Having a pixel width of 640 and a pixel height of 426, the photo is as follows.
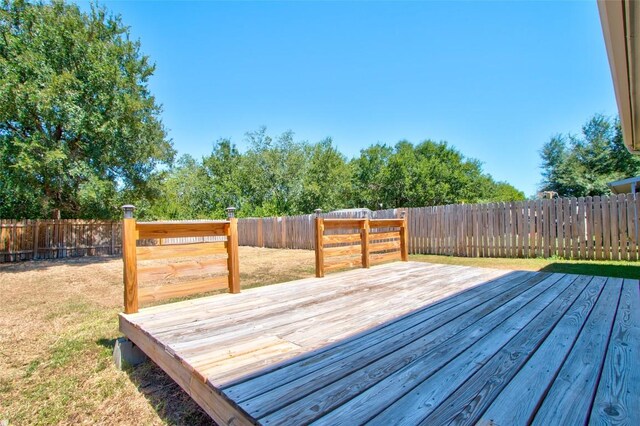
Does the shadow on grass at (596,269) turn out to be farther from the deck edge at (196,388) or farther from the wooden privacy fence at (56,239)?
the wooden privacy fence at (56,239)

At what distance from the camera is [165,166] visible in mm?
12586

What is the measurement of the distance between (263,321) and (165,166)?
11.9 metres

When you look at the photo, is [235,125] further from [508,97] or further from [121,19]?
[508,97]

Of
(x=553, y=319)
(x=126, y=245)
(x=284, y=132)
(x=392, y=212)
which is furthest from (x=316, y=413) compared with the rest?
(x=284, y=132)

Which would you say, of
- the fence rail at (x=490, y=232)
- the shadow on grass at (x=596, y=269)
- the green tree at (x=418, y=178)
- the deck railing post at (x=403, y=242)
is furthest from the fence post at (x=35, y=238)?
the green tree at (x=418, y=178)

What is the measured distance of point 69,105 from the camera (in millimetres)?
8516

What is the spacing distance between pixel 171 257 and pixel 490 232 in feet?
26.4

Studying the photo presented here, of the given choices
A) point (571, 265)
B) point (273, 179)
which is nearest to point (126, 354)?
point (571, 265)

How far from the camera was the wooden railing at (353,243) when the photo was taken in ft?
15.4

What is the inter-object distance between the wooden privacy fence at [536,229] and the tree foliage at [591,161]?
11277mm

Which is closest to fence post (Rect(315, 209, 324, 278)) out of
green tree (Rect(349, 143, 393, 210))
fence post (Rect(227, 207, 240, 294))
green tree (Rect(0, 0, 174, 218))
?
fence post (Rect(227, 207, 240, 294))

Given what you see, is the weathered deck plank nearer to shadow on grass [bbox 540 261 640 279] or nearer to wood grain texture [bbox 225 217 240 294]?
wood grain texture [bbox 225 217 240 294]

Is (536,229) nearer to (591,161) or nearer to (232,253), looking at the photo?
(232,253)

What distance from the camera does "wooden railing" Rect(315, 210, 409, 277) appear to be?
4679mm
